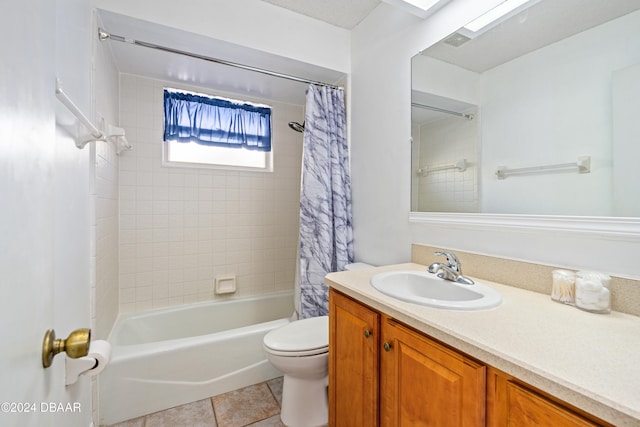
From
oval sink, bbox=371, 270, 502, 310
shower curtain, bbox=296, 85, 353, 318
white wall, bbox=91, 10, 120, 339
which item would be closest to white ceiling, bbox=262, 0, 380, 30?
shower curtain, bbox=296, 85, 353, 318

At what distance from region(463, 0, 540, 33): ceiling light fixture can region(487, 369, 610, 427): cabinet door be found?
4.62 ft

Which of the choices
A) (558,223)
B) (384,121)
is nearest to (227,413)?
(558,223)

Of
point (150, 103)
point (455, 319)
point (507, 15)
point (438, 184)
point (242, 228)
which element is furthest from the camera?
point (242, 228)

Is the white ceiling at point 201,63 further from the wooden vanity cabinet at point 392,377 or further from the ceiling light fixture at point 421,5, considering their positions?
the wooden vanity cabinet at point 392,377

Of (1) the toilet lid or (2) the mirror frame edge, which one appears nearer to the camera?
(2) the mirror frame edge

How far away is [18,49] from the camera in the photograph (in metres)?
0.41

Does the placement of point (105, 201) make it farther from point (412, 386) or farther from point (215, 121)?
point (412, 386)

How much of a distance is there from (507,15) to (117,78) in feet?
8.26

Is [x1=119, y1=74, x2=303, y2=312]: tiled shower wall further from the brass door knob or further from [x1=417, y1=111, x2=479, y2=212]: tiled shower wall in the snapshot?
the brass door knob

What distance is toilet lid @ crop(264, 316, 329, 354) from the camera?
1.41m

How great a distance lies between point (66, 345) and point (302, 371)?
44.4 inches

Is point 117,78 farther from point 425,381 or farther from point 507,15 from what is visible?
point 425,381

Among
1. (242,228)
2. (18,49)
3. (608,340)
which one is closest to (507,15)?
(608,340)

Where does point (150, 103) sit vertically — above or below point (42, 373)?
above
